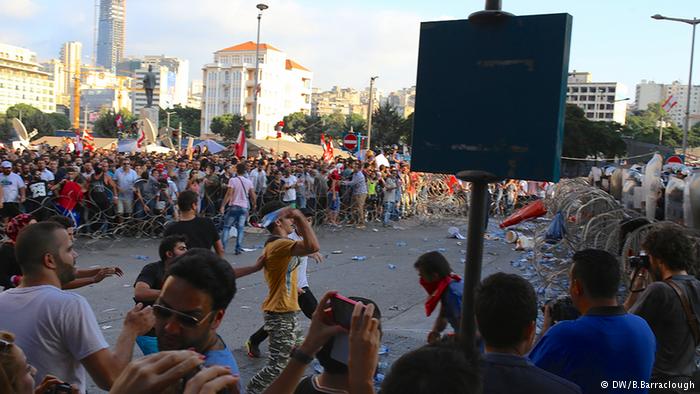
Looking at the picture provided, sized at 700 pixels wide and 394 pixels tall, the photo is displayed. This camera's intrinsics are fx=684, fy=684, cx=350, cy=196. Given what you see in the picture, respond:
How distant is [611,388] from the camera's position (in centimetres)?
308

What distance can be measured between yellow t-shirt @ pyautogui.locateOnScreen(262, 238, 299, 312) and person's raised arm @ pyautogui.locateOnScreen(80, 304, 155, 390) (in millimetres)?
2556

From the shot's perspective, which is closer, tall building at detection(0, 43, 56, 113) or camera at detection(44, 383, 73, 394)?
camera at detection(44, 383, 73, 394)

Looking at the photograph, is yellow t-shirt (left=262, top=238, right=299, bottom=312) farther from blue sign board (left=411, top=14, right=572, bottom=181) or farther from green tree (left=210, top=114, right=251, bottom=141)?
green tree (left=210, top=114, right=251, bottom=141)

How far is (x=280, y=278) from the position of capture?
5.65m

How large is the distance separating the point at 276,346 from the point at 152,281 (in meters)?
1.20

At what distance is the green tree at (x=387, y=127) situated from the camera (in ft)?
221

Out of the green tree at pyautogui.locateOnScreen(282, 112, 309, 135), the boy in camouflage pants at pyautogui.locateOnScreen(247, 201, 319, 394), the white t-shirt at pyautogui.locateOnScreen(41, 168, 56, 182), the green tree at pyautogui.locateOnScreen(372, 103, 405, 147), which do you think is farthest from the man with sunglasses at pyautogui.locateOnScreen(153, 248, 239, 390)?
the green tree at pyautogui.locateOnScreen(282, 112, 309, 135)

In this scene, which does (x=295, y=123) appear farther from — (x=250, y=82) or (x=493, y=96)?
(x=493, y=96)

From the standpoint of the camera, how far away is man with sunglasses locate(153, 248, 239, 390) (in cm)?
248

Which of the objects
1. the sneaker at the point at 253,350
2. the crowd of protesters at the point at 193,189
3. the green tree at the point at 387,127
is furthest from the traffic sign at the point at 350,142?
the green tree at the point at 387,127

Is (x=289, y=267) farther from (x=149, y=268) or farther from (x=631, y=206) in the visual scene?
(x=631, y=206)

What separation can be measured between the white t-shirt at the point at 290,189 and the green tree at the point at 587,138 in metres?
38.8

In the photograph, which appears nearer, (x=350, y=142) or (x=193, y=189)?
(x=193, y=189)

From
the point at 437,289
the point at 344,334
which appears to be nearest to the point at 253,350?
the point at 437,289
